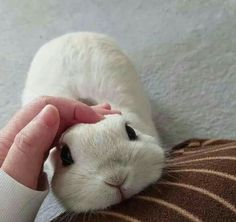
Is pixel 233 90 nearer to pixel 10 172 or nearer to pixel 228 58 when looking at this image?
pixel 228 58

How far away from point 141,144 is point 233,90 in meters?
0.70

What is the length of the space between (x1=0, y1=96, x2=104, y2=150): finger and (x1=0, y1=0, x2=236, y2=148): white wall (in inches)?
21.8

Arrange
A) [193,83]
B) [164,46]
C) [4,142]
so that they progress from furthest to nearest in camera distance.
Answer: [164,46] < [193,83] < [4,142]

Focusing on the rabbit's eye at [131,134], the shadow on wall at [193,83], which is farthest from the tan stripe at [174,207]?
the shadow on wall at [193,83]

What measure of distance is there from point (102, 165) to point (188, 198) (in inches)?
5.2

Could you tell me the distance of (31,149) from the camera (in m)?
0.73

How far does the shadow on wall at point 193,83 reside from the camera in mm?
1360

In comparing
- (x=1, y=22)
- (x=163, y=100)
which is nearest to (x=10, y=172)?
(x=163, y=100)

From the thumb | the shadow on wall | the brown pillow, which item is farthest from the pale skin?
the shadow on wall

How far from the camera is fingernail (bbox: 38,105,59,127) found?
74 centimetres

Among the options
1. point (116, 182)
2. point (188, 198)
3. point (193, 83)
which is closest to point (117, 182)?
point (116, 182)

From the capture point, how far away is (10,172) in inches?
28.2

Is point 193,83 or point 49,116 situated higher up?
point 49,116

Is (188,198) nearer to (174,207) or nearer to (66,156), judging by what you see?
(174,207)
